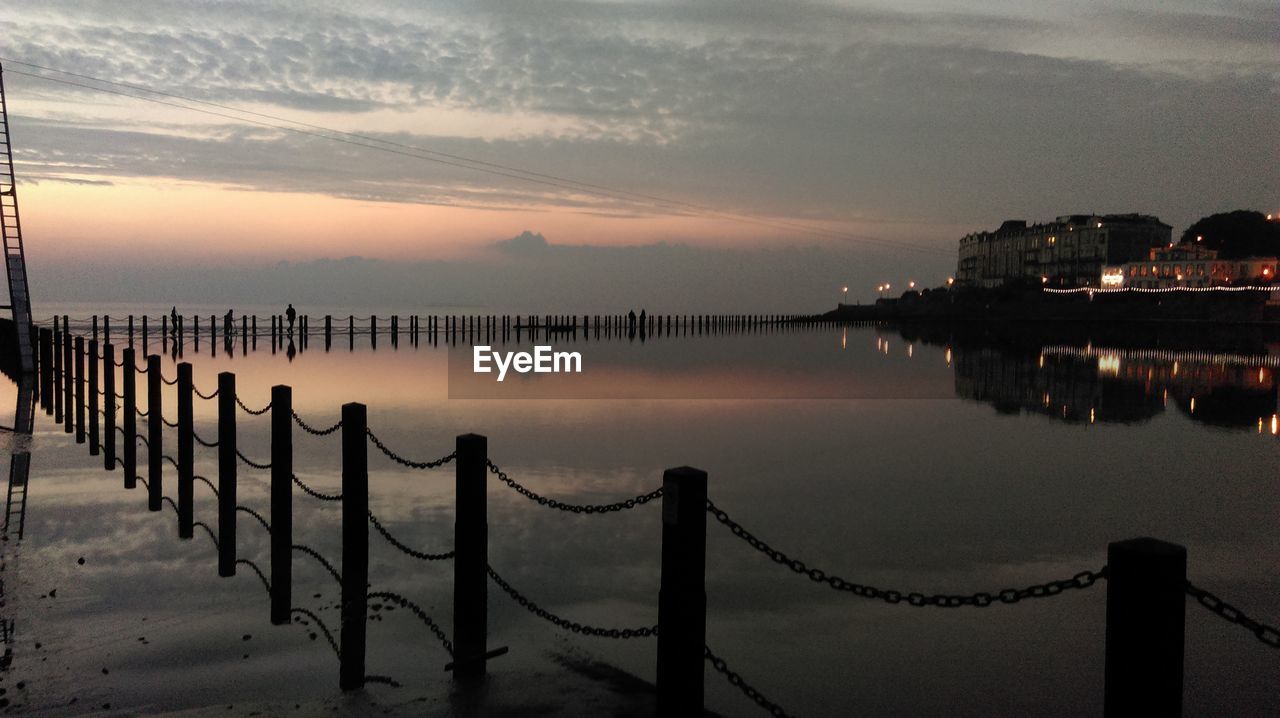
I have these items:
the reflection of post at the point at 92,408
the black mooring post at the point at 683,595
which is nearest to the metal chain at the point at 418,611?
the black mooring post at the point at 683,595

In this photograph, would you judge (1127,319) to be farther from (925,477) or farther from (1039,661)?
(1039,661)

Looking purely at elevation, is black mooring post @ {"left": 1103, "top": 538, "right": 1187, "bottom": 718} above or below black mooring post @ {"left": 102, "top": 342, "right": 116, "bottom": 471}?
above

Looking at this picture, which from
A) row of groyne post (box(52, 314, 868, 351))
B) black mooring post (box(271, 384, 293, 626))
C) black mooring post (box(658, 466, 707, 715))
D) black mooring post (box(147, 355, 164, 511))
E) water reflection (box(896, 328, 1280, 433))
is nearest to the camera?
black mooring post (box(658, 466, 707, 715))

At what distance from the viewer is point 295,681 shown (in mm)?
6727

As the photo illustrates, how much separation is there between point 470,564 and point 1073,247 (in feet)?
565

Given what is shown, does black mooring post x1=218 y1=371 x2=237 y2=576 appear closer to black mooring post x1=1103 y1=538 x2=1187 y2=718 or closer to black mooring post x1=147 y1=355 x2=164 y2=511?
black mooring post x1=147 y1=355 x2=164 y2=511

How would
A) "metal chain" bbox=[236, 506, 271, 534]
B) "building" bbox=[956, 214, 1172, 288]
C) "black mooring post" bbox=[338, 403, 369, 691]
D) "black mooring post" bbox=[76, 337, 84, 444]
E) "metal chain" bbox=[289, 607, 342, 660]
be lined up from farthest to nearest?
"building" bbox=[956, 214, 1172, 288], "black mooring post" bbox=[76, 337, 84, 444], "metal chain" bbox=[236, 506, 271, 534], "metal chain" bbox=[289, 607, 342, 660], "black mooring post" bbox=[338, 403, 369, 691]

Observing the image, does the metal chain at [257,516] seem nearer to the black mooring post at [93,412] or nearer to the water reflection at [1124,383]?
the black mooring post at [93,412]

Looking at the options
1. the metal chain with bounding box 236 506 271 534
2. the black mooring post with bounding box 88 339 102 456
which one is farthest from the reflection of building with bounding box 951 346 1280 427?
Answer: the black mooring post with bounding box 88 339 102 456

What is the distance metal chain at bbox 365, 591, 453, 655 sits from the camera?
23.9ft

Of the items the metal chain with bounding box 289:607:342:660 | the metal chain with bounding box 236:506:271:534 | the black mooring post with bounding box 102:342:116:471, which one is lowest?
the metal chain with bounding box 289:607:342:660

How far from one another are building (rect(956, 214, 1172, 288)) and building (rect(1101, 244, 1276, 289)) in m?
7.42

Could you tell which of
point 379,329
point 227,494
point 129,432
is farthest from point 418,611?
point 379,329

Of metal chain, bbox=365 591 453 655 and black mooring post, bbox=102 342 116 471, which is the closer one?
metal chain, bbox=365 591 453 655
